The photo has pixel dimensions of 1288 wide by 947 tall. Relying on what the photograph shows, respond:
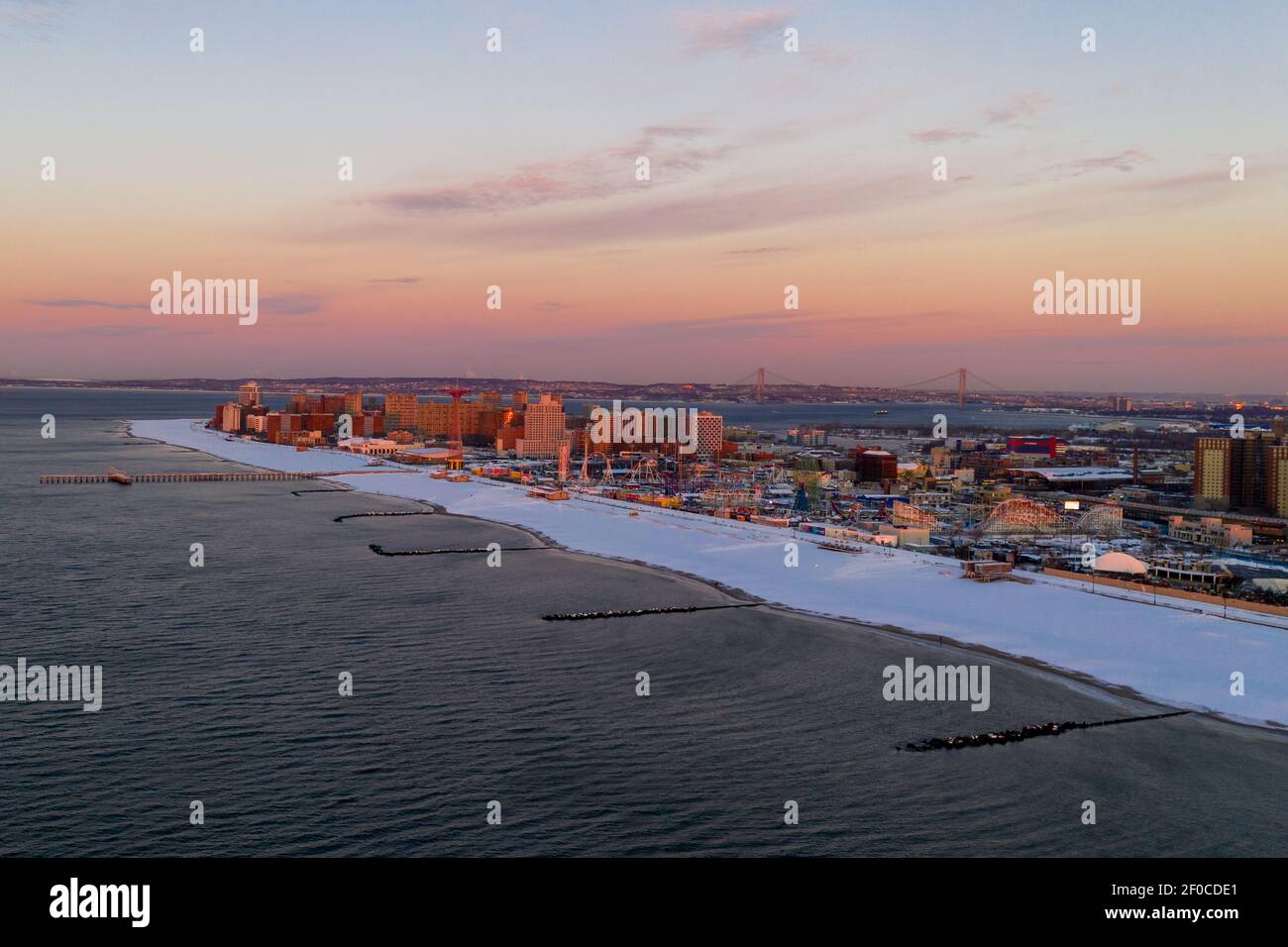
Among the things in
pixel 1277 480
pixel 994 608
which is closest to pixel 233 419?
pixel 1277 480

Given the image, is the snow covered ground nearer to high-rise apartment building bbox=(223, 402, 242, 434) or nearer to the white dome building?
the white dome building

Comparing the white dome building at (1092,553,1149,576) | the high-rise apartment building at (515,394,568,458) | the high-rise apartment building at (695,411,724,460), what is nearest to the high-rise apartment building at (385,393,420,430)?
the high-rise apartment building at (515,394,568,458)

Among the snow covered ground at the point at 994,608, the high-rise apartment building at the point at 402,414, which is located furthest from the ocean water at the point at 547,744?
the high-rise apartment building at the point at 402,414

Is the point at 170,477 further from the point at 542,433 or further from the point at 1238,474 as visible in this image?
the point at 1238,474

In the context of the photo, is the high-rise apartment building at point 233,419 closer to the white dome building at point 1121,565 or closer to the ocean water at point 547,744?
the ocean water at point 547,744

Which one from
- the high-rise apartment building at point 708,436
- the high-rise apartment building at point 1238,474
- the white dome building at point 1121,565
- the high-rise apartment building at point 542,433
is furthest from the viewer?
the high-rise apartment building at point 542,433
